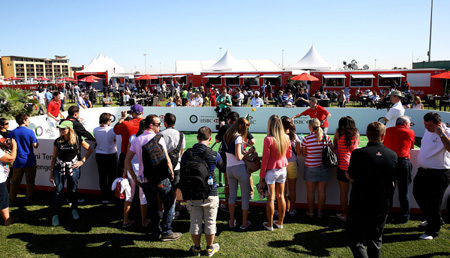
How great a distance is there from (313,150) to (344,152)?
0.48 metres

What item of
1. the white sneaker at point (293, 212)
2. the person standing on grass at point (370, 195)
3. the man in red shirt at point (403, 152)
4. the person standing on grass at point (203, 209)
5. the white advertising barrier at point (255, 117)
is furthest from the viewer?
the white advertising barrier at point (255, 117)

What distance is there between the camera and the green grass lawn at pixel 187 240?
440 cm

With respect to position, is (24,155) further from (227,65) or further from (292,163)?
(227,65)

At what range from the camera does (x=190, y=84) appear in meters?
34.4

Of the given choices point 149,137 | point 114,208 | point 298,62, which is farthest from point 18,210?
point 298,62

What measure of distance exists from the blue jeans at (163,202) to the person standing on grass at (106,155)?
1.76m

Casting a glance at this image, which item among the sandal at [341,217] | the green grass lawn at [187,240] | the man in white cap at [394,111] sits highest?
the man in white cap at [394,111]

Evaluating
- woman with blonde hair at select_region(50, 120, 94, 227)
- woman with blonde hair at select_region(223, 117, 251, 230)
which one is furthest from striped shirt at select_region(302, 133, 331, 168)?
woman with blonde hair at select_region(50, 120, 94, 227)

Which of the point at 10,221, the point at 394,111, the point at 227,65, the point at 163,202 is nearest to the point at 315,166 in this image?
the point at 163,202

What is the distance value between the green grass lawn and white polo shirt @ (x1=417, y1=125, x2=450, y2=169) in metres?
1.07

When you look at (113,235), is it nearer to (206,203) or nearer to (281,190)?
(206,203)

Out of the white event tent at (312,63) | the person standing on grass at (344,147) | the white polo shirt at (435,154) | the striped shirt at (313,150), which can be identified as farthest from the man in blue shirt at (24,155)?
the white event tent at (312,63)

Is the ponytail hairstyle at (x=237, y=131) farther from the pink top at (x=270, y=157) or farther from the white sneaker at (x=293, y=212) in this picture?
the white sneaker at (x=293, y=212)

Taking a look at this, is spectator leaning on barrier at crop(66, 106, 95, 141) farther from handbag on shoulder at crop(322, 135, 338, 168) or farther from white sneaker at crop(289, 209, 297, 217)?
handbag on shoulder at crop(322, 135, 338, 168)
